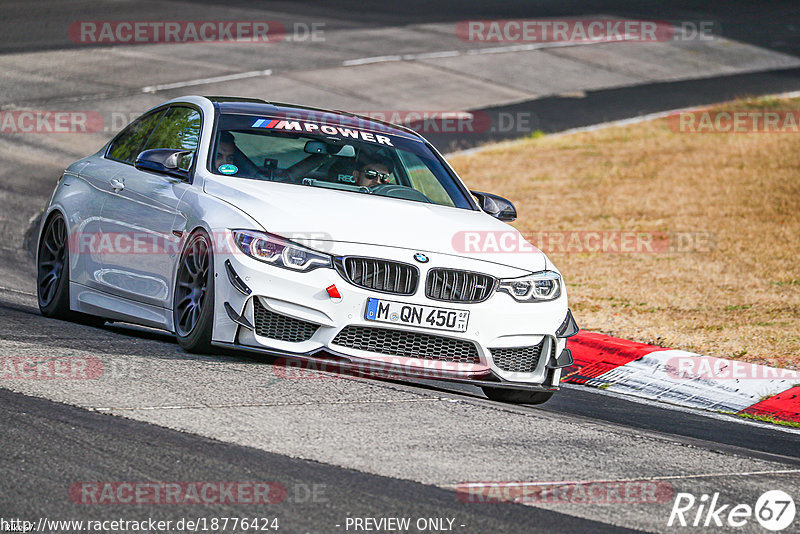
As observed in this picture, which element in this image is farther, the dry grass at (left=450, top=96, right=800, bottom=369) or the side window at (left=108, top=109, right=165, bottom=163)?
the dry grass at (left=450, top=96, right=800, bottom=369)

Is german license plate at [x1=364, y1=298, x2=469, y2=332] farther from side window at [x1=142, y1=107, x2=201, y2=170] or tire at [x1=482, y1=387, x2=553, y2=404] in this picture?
side window at [x1=142, y1=107, x2=201, y2=170]

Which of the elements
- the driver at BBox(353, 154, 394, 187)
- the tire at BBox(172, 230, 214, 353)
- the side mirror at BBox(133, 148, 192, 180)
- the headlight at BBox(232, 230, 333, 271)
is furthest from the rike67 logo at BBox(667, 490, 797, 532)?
the side mirror at BBox(133, 148, 192, 180)

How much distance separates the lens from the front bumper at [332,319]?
6203 millimetres

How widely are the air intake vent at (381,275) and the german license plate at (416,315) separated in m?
0.08

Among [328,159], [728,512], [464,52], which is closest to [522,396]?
[328,159]

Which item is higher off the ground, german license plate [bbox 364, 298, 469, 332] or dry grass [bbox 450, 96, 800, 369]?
german license plate [bbox 364, 298, 469, 332]

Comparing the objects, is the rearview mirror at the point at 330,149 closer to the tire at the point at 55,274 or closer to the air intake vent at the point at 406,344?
the air intake vent at the point at 406,344

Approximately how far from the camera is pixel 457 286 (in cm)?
650

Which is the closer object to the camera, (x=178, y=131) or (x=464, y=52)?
(x=178, y=131)

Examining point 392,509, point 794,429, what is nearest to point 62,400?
point 392,509

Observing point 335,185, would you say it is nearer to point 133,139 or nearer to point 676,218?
point 133,139

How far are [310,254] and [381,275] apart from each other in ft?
1.30

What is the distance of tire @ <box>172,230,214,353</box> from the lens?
6.42 meters

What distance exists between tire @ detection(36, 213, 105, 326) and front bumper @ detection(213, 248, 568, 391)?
2.24m
